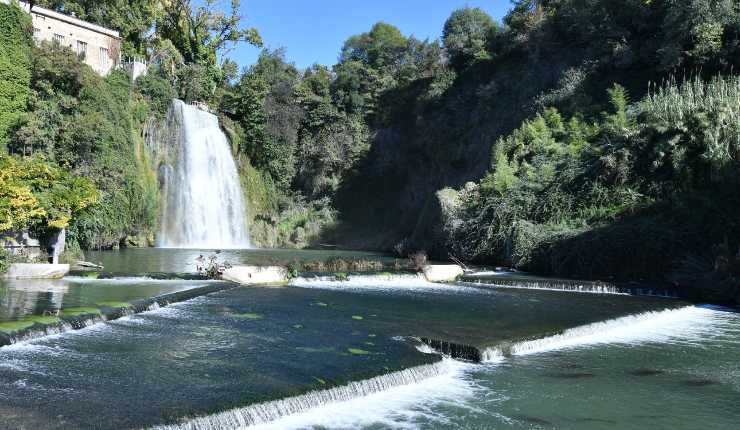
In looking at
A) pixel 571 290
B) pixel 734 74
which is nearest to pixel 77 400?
pixel 571 290

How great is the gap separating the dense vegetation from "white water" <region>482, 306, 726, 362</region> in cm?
363

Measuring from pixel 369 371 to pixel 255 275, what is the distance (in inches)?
432

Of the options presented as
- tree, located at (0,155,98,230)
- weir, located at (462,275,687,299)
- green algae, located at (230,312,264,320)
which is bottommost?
green algae, located at (230,312,264,320)

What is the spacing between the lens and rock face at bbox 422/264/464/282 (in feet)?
74.4

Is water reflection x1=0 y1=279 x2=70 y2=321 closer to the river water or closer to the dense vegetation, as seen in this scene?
the river water

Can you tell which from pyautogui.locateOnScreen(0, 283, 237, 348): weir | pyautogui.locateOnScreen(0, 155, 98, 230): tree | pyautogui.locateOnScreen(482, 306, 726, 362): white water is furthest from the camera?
pyautogui.locateOnScreen(0, 155, 98, 230): tree

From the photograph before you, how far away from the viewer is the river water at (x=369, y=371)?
7984mm

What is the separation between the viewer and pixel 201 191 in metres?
38.7

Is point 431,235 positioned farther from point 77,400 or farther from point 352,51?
point 352,51

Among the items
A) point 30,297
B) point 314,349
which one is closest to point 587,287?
point 314,349

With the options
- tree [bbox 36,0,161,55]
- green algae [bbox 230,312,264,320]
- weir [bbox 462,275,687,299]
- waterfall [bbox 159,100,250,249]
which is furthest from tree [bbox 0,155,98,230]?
tree [bbox 36,0,161,55]

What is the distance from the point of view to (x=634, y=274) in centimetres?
2173

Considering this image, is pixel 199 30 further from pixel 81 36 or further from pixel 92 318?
pixel 92 318

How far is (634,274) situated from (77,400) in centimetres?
1883
